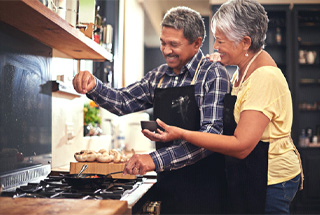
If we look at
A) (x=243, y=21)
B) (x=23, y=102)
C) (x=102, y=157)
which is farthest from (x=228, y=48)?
(x=23, y=102)

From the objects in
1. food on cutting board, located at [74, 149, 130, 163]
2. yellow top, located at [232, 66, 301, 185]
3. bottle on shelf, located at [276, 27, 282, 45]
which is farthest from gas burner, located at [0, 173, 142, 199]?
bottle on shelf, located at [276, 27, 282, 45]

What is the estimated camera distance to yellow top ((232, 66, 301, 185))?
1564 millimetres

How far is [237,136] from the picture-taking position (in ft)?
5.08

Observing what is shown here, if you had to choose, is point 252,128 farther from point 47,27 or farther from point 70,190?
point 47,27

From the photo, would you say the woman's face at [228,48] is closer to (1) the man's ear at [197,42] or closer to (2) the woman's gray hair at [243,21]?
(2) the woman's gray hair at [243,21]

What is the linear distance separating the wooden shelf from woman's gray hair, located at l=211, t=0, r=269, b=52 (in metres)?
0.64

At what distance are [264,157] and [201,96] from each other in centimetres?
42

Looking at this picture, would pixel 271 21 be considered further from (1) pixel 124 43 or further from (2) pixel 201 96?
(2) pixel 201 96

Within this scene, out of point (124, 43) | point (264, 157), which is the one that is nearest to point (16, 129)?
point (264, 157)

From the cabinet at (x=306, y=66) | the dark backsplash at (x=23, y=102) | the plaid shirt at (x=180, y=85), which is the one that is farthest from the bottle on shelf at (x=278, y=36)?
the dark backsplash at (x=23, y=102)

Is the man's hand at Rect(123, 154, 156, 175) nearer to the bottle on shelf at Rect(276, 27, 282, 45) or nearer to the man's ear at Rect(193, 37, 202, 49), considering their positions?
the man's ear at Rect(193, 37, 202, 49)

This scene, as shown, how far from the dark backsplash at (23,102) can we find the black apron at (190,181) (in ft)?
2.02

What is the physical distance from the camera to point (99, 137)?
3.38 m

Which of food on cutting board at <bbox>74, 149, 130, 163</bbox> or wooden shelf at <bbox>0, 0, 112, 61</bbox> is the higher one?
wooden shelf at <bbox>0, 0, 112, 61</bbox>
